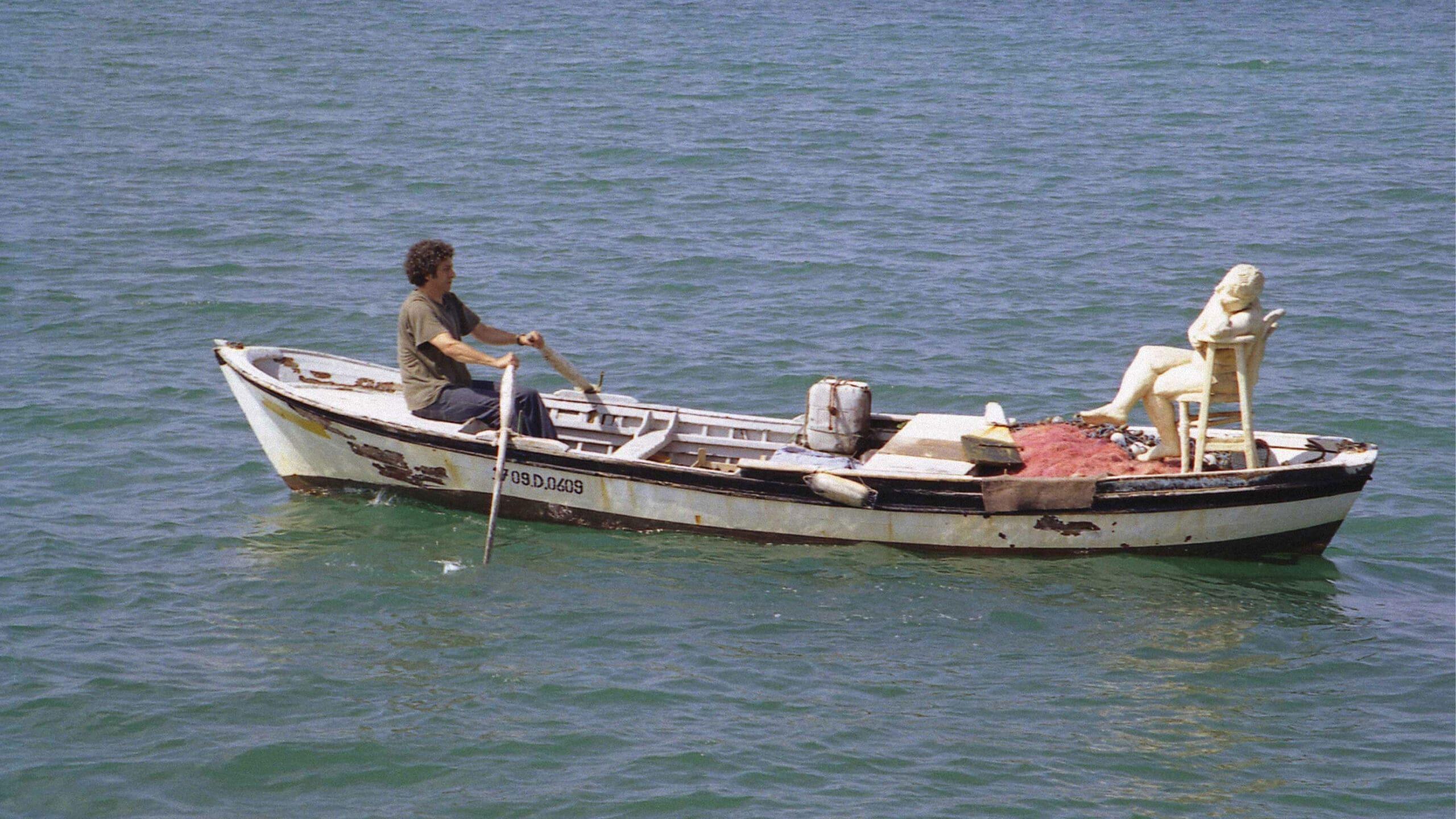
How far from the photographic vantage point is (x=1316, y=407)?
1427 cm

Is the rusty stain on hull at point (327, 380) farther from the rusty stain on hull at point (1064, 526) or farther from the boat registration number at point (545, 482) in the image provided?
the rusty stain on hull at point (1064, 526)

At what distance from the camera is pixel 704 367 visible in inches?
603

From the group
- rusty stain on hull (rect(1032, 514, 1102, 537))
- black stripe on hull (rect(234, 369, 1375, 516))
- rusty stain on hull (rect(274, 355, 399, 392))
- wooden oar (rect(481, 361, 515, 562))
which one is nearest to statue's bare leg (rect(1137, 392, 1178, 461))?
black stripe on hull (rect(234, 369, 1375, 516))

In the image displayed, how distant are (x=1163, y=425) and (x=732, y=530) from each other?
119 inches

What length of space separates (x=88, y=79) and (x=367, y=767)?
22.9m

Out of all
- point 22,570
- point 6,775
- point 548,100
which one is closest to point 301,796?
point 6,775

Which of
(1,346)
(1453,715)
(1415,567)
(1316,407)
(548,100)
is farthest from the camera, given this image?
(548,100)

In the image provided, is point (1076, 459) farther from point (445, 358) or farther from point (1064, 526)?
point (445, 358)

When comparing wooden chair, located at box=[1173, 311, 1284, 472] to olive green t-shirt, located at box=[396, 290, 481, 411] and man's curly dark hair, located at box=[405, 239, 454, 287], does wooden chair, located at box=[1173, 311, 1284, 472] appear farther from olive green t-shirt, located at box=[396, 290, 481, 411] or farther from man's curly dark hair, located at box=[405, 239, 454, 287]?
man's curly dark hair, located at box=[405, 239, 454, 287]

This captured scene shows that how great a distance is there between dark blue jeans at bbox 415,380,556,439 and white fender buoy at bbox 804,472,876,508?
2066 mm

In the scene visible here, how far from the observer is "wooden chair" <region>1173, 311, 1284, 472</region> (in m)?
10.1

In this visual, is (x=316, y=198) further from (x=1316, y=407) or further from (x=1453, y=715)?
(x=1453, y=715)

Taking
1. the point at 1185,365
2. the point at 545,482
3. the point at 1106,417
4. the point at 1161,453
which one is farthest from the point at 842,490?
the point at 1185,365

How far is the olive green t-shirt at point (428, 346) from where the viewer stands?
1112 cm
